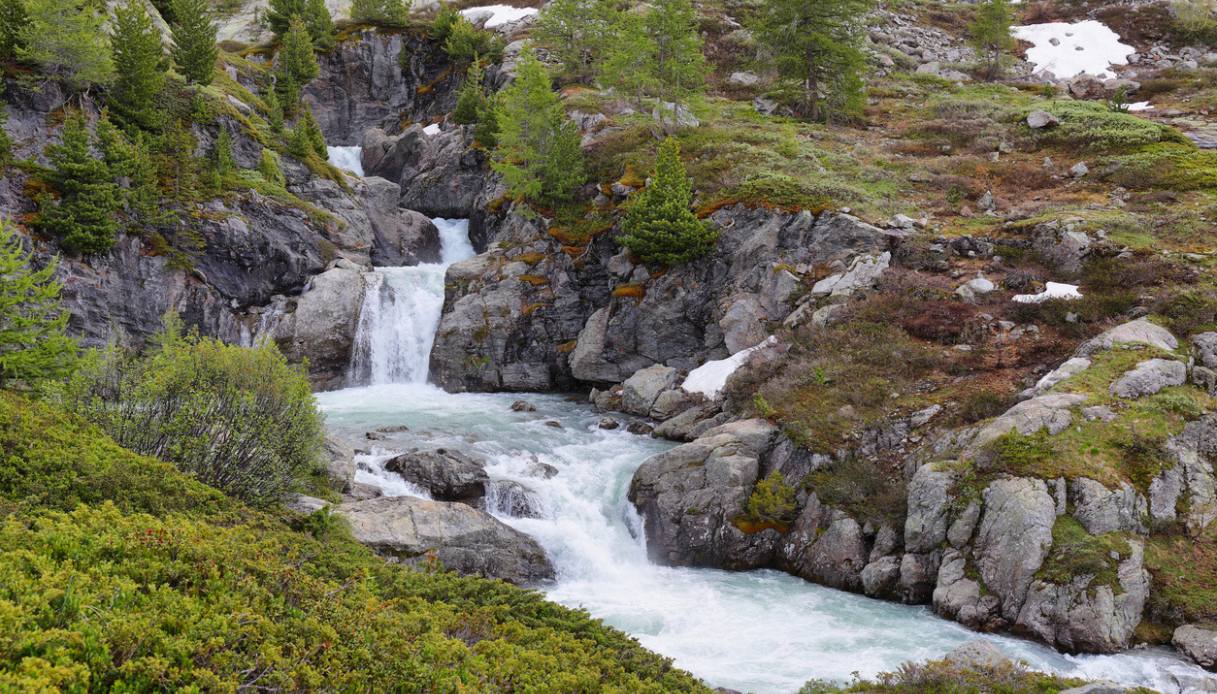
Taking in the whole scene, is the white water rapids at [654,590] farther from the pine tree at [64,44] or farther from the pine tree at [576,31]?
the pine tree at [576,31]

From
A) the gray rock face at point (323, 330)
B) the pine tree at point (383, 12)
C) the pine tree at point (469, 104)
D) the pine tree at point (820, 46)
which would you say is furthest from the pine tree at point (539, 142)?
the pine tree at point (383, 12)

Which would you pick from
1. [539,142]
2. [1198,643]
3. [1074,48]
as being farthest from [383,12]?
[1198,643]

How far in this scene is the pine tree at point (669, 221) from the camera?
3078cm

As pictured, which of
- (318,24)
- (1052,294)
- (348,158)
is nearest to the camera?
(1052,294)

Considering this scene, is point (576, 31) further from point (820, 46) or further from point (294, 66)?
point (294, 66)

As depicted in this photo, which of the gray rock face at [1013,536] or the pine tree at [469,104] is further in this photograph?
the pine tree at [469,104]

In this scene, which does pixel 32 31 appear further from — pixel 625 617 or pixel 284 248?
pixel 625 617

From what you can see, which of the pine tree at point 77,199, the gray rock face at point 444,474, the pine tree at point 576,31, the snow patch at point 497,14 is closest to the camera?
the gray rock face at point 444,474

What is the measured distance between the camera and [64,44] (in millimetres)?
30734

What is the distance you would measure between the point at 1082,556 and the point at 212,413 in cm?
1801

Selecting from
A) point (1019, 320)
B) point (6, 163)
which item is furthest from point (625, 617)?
point (6, 163)

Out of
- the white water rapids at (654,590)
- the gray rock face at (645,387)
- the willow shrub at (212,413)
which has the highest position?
the willow shrub at (212,413)

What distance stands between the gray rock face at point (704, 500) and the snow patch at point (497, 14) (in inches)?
2444

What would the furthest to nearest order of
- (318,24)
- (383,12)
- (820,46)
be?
(383,12) → (318,24) → (820,46)
